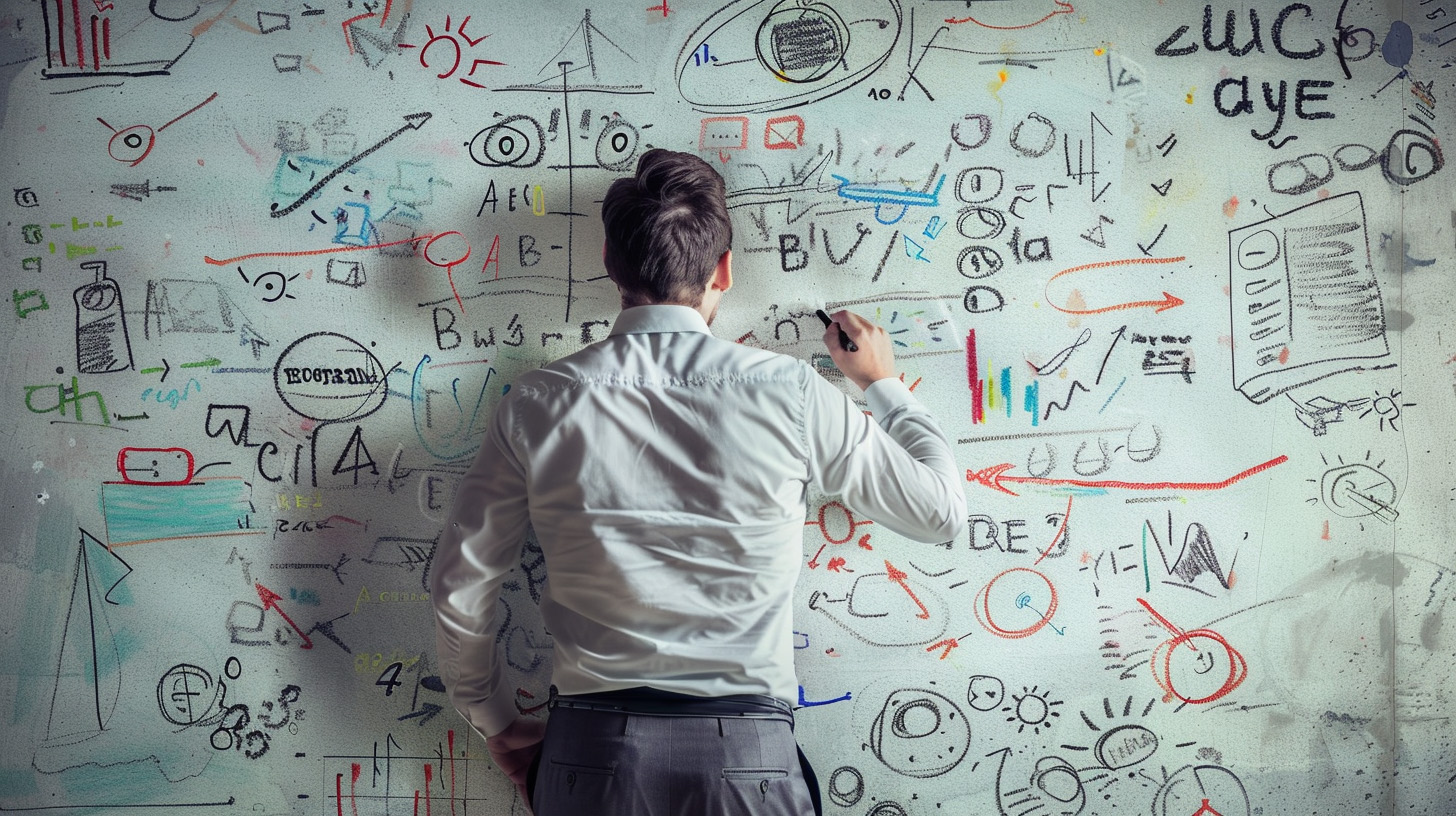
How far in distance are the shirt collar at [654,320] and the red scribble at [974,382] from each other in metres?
0.63

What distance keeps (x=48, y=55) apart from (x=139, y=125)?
9.0 inches

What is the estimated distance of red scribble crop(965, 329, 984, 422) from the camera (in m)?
1.73

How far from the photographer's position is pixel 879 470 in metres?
1.36

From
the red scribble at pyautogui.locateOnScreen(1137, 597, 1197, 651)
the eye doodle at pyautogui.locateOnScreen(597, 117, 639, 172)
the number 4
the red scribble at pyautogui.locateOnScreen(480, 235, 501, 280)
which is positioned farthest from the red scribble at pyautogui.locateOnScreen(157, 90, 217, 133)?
the red scribble at pyautogui.locateOnScreen(1137, 597, 1197, 651)

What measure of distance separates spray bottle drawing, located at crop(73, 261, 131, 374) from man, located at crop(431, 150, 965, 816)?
35.1 inches

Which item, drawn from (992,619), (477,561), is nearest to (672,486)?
(477,561)

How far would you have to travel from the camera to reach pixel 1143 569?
5.69 feet

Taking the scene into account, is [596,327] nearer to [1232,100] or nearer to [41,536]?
[41,536]

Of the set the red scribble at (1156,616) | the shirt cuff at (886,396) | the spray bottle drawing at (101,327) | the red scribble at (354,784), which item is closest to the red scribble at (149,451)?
the spray bottle drawing at (101,327)

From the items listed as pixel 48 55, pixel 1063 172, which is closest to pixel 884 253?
A: pixel 1063 172

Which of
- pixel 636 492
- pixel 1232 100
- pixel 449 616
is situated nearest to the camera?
pixel 636 492

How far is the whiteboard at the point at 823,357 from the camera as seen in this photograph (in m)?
1.71

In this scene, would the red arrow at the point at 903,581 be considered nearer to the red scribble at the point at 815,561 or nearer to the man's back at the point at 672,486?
the red scribble at the point at 815,561

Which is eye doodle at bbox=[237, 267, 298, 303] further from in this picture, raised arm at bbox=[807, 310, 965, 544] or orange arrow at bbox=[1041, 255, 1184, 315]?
orange arrow at bbox=[1041, 255, 1184, 315]
